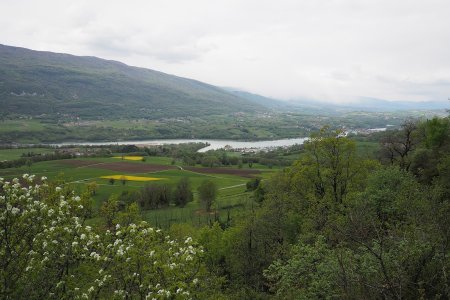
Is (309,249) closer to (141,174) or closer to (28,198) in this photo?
(28,198)

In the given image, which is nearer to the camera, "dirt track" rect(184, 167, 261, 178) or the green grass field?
"dirt track" rect(184, 167, 261, 178)

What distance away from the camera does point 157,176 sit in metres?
103

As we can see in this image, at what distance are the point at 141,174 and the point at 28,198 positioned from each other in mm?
95166

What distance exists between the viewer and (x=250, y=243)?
3294 centimetres

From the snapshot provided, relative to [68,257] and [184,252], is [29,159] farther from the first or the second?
[184,252]

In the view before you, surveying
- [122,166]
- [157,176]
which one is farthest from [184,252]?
[122,166]

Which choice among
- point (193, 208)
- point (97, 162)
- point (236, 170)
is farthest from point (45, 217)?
point (97, 162)

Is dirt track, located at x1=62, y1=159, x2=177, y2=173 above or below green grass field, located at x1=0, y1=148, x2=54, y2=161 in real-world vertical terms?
below

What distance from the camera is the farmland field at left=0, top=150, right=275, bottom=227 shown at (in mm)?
75619

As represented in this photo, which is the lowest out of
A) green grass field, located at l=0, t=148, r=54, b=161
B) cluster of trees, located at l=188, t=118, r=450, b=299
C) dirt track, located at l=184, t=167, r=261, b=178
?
dirt track, located at l=184, t=167, r=261, b=178

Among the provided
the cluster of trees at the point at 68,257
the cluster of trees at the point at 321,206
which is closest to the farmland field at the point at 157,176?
the cluster of trees at the point at 321,206

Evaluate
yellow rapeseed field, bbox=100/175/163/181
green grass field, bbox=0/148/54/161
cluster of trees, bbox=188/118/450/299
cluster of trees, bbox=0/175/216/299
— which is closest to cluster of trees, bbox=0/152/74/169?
green grass field, bbox=0/148/54/161

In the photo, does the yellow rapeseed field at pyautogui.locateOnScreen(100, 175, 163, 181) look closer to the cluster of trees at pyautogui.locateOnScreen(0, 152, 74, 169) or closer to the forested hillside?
the cluster of trees at pyautogui.locateOnScreen(0, 152, 74, 169)

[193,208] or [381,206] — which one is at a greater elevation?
[381,206]
